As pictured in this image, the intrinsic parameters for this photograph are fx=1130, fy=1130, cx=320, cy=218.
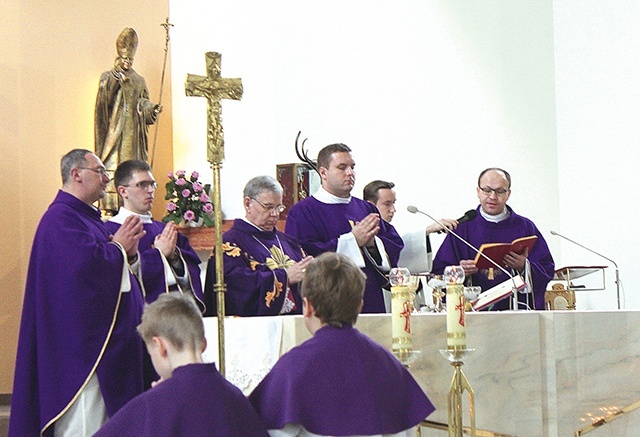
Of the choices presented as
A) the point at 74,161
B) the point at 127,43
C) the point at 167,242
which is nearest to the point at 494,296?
the point at 167,242

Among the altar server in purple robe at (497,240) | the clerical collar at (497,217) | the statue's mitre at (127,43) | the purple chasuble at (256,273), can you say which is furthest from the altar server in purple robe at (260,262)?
the statue's mitre at (127,43)

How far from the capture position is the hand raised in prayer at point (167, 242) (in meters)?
6.43

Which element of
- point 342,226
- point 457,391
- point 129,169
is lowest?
point 457,391

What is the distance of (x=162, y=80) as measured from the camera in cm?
1009

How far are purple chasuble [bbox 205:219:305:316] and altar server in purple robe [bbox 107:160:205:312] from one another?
177 mm

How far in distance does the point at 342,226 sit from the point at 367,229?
59 centimetres

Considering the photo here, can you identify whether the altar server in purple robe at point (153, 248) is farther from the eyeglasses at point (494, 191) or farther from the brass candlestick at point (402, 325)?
the eyeglasses at point (494, 191)

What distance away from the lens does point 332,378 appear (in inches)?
153

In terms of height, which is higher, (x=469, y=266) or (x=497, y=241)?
(x=497, y=241)

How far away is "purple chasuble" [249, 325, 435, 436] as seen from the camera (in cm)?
383

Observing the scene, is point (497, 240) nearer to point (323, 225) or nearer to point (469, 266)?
point (469, 266)

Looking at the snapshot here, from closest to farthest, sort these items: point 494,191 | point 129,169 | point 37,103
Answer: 1. point 129,169
2. point 494,191
3. point 37,103

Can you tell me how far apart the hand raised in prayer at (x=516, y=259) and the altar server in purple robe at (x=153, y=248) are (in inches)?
80.6

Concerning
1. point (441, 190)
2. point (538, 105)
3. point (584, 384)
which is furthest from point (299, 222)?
point (538, 105)
